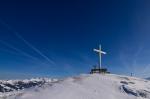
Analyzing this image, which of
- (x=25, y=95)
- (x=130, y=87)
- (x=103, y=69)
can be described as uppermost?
(x=103, y=69)

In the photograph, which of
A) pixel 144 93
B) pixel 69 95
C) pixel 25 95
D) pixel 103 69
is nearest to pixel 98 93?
pixel 69 95

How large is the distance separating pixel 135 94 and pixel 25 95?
1508cm

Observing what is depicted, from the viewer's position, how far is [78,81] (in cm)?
3177

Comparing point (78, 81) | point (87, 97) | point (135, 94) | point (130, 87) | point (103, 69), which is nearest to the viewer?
point (87, 97)

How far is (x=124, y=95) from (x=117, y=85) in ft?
12.6

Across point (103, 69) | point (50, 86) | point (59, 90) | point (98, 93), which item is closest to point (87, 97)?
point (98, 93)

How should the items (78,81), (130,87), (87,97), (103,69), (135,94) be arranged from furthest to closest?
(103,69) < (78,81) < (130,87) < (135,94) < (87,97)

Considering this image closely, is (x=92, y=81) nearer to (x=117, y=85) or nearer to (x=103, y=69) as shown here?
(x=117, y=85)

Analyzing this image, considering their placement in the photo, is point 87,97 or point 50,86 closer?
point 87,97

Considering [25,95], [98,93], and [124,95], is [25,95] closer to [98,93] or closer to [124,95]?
[98,93]

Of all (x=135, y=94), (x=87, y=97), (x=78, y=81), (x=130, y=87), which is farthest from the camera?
(x=78, y=81)

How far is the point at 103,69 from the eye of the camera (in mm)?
43812

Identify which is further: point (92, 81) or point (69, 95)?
point (92, 81)

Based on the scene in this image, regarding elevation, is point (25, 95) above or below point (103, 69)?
below
